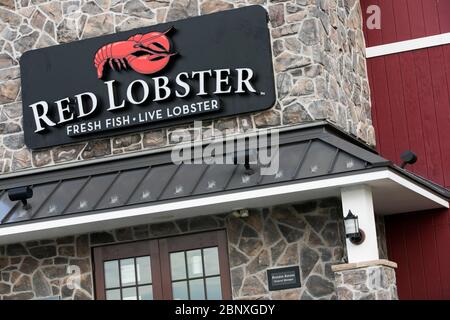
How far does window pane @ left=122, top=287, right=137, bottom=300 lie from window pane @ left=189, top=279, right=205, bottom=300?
0.87 metres

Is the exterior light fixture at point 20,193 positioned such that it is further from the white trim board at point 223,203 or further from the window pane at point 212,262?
the window pane at point 212,262

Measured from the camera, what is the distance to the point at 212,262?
57.1 ft

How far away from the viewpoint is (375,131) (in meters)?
19.5

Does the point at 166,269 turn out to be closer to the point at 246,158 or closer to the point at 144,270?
the point at 144,270

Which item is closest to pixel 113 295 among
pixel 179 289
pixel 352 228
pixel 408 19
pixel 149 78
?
pixel 179 289

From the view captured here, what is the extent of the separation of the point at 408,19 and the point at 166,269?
5697 millimetres

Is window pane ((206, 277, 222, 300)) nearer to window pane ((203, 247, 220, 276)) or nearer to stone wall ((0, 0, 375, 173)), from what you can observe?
window pane ((203, 247, 220, 276))

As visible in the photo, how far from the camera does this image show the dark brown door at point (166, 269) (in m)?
17.4

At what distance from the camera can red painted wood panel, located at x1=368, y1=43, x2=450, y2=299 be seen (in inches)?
728

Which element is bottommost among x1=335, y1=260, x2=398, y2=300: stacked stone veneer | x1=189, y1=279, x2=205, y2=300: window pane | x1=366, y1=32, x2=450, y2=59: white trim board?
x1=335, y1=260, x2=398, y2=300: stacked stone veneer

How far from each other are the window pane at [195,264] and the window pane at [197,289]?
9 cm

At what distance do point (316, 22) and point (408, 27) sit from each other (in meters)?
2.53

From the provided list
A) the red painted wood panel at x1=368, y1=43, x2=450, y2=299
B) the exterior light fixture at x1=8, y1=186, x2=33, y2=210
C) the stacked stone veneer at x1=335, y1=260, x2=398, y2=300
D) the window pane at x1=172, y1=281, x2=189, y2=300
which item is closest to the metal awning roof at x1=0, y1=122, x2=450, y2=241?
the exterior light fixture at x1=8, y1=186, x2=33, y2=210
